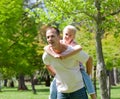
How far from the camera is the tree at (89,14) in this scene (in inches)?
462

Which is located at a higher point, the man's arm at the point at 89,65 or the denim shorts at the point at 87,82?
the man's arm at the point at 89,65

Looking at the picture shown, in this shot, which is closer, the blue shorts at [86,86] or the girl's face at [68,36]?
the blue shorts at [86,86]

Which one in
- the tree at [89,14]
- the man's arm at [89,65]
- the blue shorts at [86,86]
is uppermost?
the tree at [89,14]

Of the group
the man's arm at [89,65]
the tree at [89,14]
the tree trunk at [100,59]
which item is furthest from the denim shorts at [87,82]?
the tree trunk at [100,59]

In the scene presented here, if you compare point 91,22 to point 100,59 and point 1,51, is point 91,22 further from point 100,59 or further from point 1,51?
point 1,51

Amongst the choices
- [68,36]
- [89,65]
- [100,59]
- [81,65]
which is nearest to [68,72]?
[81,65]

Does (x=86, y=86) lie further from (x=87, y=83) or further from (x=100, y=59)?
(x=100, y=59)

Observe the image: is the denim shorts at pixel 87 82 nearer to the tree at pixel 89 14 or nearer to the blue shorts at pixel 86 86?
the blue shorts at pixel 86 86

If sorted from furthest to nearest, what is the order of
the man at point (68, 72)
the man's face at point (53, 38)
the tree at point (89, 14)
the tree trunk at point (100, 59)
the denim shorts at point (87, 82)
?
1. the tree trunk at point (100, 59)
2. the tree at point (89, 14)
3. the denim shorts at point (87, 82)
4. the man at point (68, 72)
5. the man's face at point (53, 38)

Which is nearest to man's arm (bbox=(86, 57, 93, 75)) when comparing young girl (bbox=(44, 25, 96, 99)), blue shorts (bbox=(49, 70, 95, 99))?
young girl (bbox=(44, 25, 96, 99))

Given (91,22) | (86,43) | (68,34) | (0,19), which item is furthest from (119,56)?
(68,34)

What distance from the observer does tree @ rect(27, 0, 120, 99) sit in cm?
1174

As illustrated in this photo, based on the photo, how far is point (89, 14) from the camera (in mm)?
11938

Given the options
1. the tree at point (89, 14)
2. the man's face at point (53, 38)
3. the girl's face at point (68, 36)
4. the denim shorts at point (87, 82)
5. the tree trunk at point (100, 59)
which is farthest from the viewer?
the tree trunk at point (100, 59)
